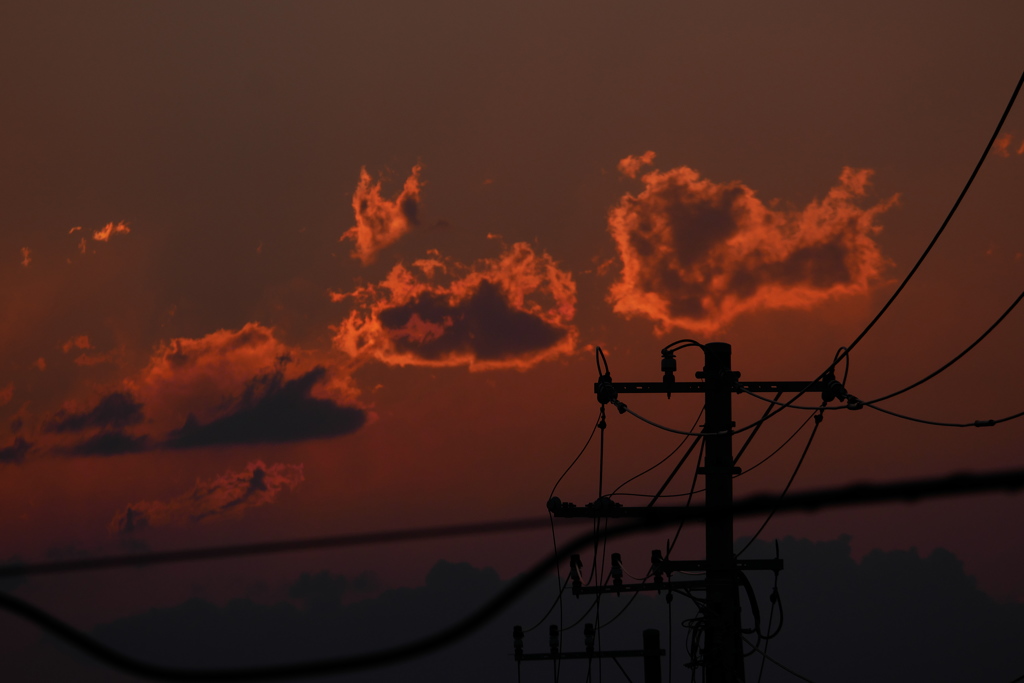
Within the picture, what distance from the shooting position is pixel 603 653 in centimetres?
2777

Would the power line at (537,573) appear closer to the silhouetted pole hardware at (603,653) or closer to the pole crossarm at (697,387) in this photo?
the pole crossarm at (697,387)

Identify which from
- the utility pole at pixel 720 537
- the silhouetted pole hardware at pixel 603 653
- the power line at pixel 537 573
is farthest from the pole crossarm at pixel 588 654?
the power line at pixel 537 573

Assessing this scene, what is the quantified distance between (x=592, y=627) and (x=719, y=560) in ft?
47.2

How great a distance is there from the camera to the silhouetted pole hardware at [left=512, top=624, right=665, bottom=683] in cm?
2488

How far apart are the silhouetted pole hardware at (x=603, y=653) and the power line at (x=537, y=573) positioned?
22.1 metres

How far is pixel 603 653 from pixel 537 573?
25.3 metres

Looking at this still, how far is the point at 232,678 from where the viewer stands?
12.6 ft

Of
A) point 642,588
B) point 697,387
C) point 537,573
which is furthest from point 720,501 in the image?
point 537,573

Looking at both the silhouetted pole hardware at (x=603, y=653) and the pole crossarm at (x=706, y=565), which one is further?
the silhouetted pole hardware at (x=603, y=653)

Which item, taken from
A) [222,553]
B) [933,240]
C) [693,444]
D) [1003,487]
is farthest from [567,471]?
[1003,487]

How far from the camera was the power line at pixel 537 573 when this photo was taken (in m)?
3.08

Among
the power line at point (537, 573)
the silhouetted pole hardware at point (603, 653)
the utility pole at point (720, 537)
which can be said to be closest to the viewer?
the power line at point (537, 573)

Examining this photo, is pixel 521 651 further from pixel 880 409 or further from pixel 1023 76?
pixel 1023 76

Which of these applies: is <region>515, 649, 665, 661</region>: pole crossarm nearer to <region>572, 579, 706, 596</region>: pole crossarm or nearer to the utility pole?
<region>572, 579, 706, 596</region>: pole crossarm
